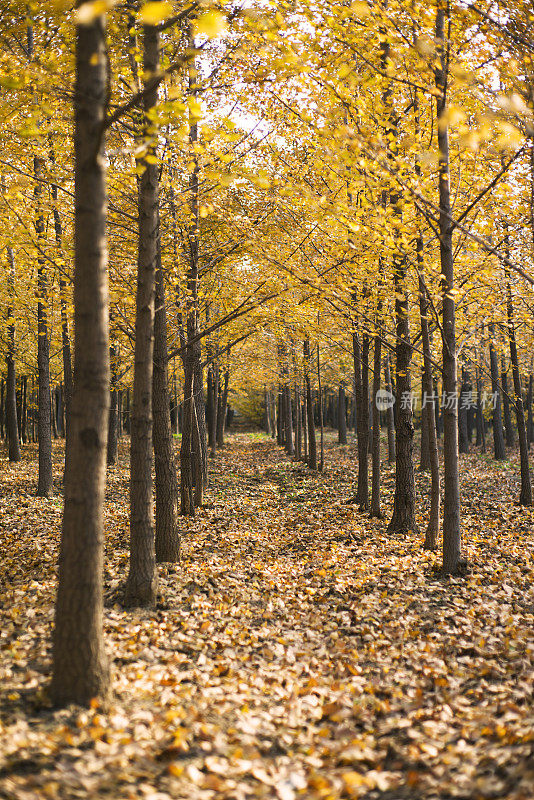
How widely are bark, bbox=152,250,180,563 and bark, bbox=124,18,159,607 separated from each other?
59.2 inches

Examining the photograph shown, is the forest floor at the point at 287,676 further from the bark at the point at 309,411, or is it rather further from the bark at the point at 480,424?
the bark at the point at 480,424

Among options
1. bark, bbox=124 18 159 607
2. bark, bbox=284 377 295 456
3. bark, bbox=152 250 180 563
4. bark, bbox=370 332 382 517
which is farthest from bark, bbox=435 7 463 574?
bark, bbox=284 377 295 456

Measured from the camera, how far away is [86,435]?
3482 millimetres

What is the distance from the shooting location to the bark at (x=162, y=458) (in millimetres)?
7152

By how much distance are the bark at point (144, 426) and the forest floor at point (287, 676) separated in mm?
Result: 327

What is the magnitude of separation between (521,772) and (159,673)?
2663mm

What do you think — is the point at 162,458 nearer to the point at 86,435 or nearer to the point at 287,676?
the point at 287,676

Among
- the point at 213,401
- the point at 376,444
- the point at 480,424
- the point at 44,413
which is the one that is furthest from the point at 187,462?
the point at 480,424

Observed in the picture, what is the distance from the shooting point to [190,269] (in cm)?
941

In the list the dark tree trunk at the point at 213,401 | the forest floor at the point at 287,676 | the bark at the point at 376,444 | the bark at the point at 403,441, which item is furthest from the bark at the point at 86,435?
the dark tree trunk at the point at 213,401

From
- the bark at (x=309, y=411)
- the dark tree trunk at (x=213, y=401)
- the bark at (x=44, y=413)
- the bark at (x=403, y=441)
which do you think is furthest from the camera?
the dark tree trunk at (x=213, y=401)

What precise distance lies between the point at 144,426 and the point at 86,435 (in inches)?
81.6

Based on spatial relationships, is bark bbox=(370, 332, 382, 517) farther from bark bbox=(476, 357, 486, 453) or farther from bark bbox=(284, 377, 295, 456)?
bark bbox=(476, 357, 486, 453)

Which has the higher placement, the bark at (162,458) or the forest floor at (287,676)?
the bark at (162,458)
